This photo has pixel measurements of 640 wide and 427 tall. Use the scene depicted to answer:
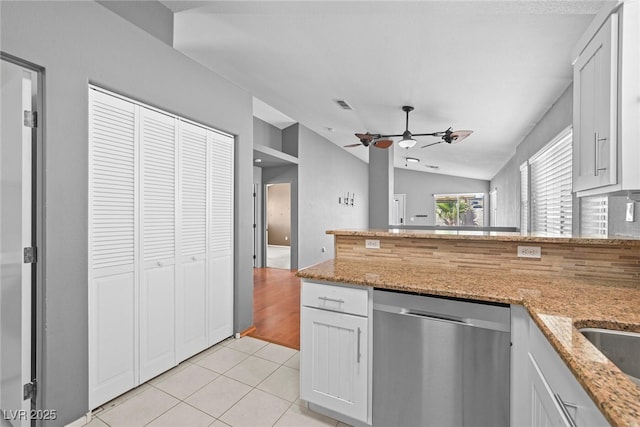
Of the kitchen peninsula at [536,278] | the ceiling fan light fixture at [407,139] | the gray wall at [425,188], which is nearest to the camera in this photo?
the kitchen peninsula at [536,278]

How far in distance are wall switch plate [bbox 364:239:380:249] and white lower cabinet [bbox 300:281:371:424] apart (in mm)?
587

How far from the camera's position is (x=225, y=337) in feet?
9.39

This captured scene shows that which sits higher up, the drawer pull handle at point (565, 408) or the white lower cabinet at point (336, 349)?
the drawer pull handle at point (565, 408)

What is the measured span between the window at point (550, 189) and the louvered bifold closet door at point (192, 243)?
110 inches

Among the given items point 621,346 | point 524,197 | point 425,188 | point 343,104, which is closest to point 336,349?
point 621,346

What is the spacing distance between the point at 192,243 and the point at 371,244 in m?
1.52

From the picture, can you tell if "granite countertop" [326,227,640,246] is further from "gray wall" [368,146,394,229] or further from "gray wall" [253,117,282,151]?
"gray wall" [253,117,282,151]

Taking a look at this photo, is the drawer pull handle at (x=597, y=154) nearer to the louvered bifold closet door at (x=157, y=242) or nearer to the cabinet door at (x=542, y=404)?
the cabinet door at (x=542, y=404)

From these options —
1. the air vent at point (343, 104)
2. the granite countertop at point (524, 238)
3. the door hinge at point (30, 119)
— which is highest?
the air vent at point (343, 104)

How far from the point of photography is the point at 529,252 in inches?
67.7

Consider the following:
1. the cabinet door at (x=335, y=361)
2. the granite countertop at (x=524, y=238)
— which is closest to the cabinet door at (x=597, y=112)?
the granite countertop at (x=524, y=238)

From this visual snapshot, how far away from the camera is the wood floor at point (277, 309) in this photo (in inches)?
119

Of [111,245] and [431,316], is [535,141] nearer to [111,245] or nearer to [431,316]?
[431,316]

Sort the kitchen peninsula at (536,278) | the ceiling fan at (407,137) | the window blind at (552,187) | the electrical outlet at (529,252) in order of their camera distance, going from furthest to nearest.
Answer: the ceiling fan at (407,137) → the window blind at (552,187) → the electrical outlet at (529,252) → the kitchen peninsula at (536,278)
